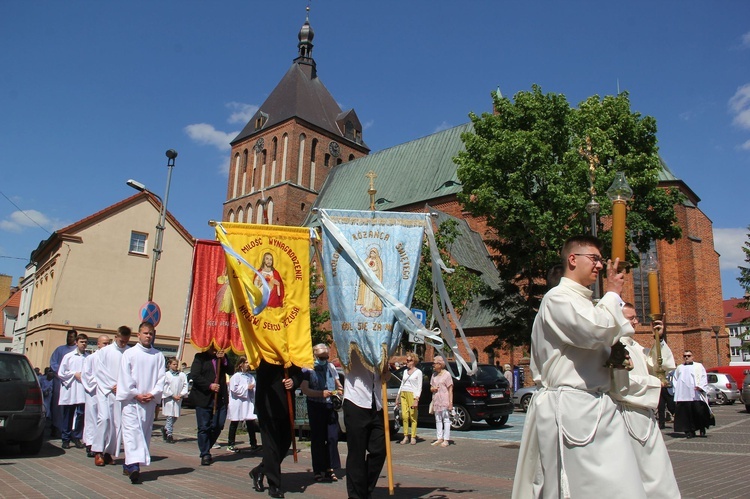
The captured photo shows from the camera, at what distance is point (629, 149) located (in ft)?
75.9

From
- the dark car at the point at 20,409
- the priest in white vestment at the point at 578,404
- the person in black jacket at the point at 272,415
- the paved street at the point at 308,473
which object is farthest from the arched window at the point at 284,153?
the priest in white vestment at the point at 578,404

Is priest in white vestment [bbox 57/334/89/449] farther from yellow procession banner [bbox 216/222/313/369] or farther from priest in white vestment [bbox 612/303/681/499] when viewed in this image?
priest in white vestment [bbox 612/303/681/499]

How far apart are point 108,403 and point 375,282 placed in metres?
4.70

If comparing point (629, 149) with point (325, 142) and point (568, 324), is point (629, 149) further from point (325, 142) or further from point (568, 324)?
point (325, 142)

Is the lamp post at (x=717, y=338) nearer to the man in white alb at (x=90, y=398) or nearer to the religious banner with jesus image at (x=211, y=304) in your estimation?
the religious banner with jesus image at (x=211, y=304)

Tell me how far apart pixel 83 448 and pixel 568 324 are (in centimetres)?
1053

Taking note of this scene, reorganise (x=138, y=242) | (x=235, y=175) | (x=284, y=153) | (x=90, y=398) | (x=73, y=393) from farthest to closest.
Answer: (x=235, y=175) → (x=284, y=153) → (x=138, y=242) → (x=73, y=393) → (x=90, y=398)

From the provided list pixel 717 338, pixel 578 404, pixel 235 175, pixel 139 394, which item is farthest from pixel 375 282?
pixel 235 175

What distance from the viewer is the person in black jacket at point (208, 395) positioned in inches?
353

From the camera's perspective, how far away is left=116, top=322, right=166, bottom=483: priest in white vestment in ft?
23.8

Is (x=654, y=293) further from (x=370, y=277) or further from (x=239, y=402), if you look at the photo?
(x=239, y=402)

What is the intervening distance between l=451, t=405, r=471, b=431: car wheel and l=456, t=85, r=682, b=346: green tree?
819cm

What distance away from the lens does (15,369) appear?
393 inches

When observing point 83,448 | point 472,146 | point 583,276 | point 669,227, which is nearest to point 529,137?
point 472,146
